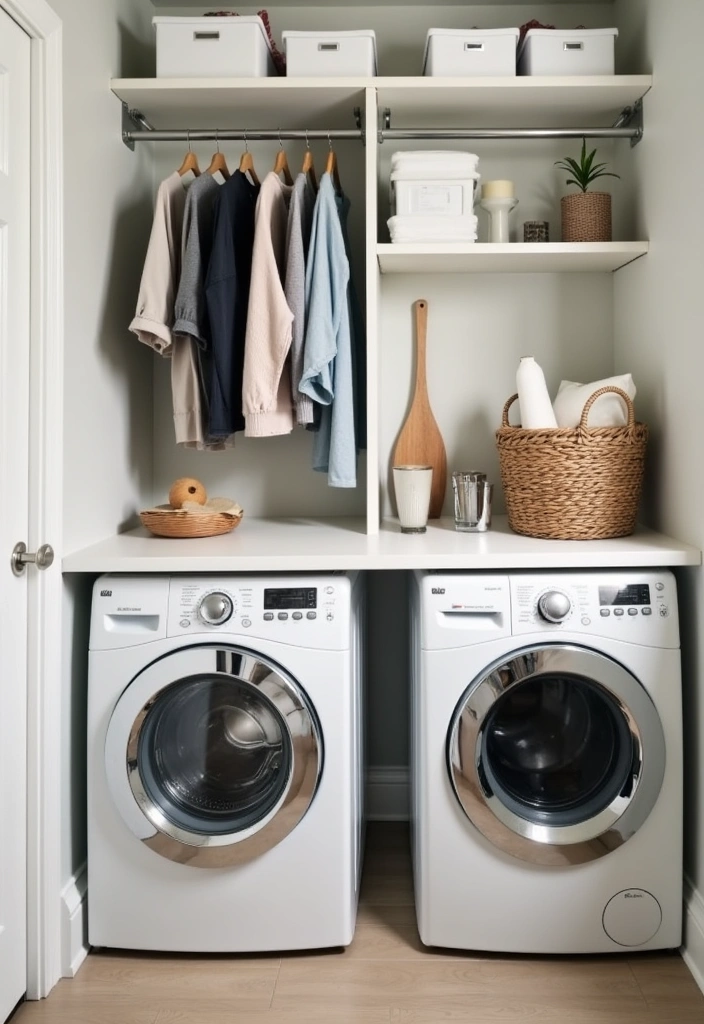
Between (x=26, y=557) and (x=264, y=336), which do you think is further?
(x=264, y=336)

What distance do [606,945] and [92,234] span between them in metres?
2.06

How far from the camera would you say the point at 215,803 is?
6.18 ft

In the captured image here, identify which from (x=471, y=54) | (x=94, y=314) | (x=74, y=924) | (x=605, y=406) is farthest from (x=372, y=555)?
(x=471, y=54)

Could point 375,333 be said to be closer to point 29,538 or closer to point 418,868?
point 29,538

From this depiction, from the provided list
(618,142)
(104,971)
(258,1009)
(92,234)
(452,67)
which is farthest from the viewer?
(618,142)

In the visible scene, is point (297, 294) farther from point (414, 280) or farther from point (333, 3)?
point (333, 3)

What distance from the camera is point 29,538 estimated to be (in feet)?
5.65

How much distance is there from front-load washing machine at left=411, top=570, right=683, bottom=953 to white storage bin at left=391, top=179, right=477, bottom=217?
101cm

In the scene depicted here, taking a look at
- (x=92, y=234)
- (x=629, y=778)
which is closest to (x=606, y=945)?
(x=629, y=778)

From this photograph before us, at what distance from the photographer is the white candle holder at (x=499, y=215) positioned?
229 centimetres

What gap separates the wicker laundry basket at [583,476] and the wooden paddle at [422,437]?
1.54 ft

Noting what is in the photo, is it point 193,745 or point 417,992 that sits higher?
point 193,745

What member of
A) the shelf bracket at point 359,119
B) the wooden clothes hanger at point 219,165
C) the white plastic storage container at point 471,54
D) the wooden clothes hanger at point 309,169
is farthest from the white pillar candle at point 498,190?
the wooden clothes hanger at point 219,165

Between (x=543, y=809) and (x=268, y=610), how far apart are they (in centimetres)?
78
